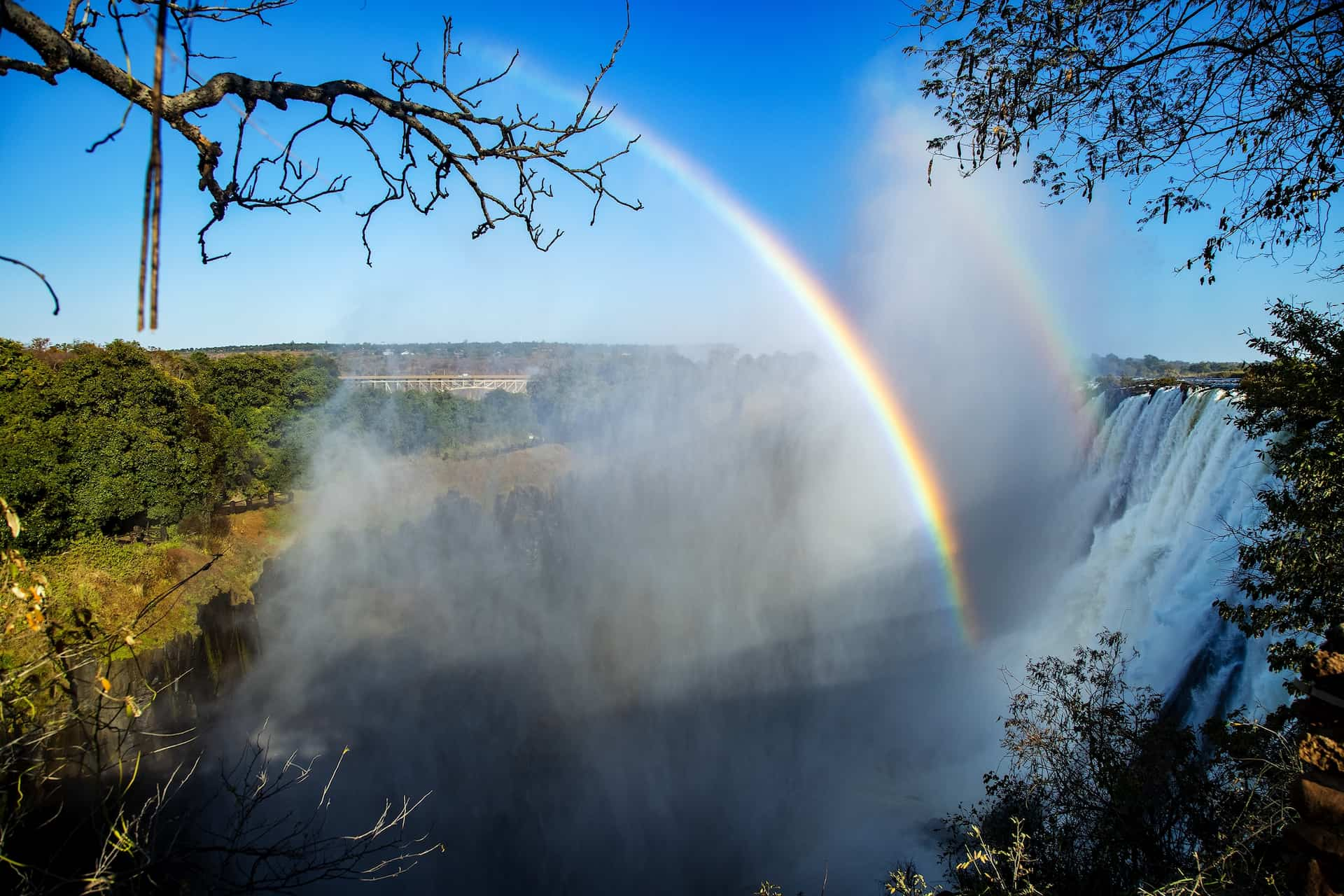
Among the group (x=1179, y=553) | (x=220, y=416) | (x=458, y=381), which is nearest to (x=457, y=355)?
(x=458, y=381)

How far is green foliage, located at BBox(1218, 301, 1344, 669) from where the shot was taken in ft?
21.3

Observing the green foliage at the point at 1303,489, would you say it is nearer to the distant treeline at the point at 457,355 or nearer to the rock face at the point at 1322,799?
the rock face at the point at 1322,799

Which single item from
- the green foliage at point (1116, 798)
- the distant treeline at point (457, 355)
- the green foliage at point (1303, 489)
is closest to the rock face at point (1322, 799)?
the green foliage at point (1116, 798)

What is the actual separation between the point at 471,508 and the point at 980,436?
23080mm

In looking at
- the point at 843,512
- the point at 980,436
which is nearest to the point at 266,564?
the point at 843,512

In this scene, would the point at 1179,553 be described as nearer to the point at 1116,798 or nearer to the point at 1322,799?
the point at 1116,798

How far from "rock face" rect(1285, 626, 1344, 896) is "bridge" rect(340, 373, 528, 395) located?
50985 mm

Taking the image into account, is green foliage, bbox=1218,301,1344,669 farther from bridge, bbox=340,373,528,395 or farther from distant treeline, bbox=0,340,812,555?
bridge, bbox=340,373,528,395

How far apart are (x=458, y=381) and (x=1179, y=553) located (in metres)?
65.9

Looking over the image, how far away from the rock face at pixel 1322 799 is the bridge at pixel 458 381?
167 feet

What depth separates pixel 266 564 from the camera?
25203 millimetres

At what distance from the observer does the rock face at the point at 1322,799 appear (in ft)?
8.38

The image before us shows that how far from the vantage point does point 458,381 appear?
70562 mm

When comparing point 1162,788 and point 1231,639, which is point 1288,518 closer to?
point 1162,788
